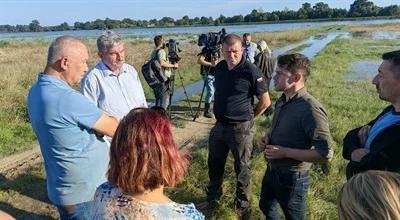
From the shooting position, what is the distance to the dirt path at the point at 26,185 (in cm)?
514

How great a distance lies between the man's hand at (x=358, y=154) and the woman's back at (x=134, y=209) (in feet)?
3.86

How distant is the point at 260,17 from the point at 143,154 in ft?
430

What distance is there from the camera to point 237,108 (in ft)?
14.9

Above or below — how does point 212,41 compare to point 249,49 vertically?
above

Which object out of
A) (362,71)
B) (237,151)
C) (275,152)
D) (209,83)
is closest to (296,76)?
(275,152)

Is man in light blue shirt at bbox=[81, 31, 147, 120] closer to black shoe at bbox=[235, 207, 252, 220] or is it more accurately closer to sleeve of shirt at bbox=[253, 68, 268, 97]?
sleeve of shirt at bbox=[253, 68, 268, 97]

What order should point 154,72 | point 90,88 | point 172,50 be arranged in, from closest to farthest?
point 90,88, point 154,72, point 172,50

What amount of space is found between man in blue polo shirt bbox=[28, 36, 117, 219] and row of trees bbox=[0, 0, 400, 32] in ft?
376

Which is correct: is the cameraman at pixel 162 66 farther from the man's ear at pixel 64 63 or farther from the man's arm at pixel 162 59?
the man's ear at pixel 64 63

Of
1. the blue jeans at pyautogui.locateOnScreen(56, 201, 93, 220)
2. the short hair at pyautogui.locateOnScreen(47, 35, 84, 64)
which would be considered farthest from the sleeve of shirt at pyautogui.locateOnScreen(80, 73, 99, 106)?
the blue jeans at pyautogui.locateOnScreen(56, 201, 93, 220)

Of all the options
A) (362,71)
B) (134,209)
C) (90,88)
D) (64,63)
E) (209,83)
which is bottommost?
(362,71)

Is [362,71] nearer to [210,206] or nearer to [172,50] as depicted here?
[172,50]

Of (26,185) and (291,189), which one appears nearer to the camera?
(291,189)

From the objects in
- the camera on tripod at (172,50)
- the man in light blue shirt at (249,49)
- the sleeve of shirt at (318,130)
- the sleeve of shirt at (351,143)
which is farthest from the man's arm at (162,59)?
the sleeve of shirt at (351,143)
